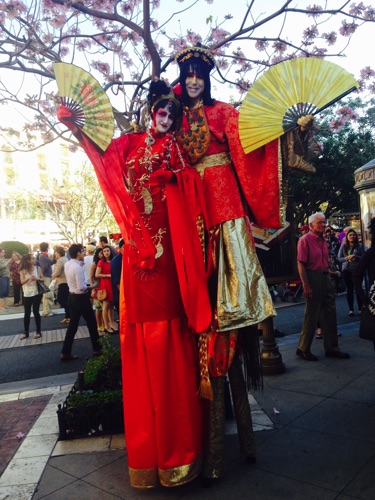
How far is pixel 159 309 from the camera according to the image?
265cm

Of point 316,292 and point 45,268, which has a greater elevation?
point 45,268

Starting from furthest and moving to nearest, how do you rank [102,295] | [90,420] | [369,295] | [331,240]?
[331,240], [102,295], [90,420], [369,295]

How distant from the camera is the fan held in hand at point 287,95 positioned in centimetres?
241

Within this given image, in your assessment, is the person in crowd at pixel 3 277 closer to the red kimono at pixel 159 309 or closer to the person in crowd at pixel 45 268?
the person in crowd at pixel 45 268

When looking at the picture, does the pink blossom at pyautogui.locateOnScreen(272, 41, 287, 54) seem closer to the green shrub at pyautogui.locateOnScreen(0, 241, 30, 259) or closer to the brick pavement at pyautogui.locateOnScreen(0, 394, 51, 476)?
the brick pavement at pyautogui.locateOnScreen(0, 394, 51, 476)

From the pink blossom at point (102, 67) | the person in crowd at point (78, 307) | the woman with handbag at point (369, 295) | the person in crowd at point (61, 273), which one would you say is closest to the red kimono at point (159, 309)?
the woman with handbag at point (369, 295)

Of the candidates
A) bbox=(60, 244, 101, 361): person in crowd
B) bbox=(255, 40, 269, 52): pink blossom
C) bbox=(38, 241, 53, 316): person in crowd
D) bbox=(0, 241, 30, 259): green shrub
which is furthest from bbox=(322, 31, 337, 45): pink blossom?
bbox=(0, 241, 30, 259): green shrub

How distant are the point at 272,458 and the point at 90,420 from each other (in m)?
1.48

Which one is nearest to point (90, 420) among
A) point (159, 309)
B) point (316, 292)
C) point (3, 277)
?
point (159, 309)

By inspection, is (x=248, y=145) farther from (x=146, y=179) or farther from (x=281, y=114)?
(x=146, y=179)

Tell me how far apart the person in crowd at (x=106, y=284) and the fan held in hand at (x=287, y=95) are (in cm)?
655

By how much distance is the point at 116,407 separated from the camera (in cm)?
353

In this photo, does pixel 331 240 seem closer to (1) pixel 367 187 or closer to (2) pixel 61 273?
(1) pixel 367 187

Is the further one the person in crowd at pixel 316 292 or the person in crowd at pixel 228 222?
the person in crowd at pixel 316 292
